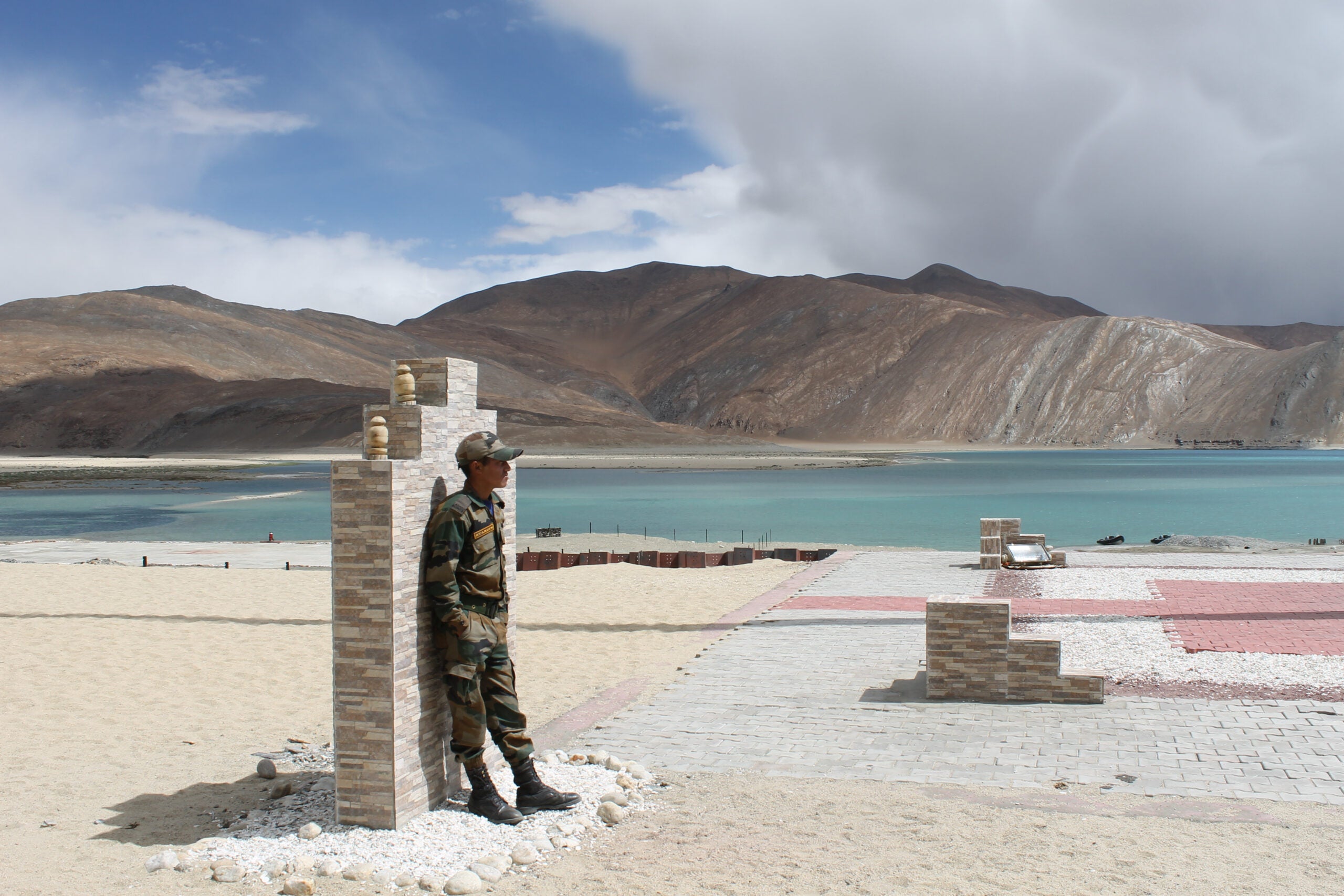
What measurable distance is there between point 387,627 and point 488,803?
1.13 metres

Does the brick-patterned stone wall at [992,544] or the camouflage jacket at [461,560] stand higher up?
the camouflage jacket at [461,560]

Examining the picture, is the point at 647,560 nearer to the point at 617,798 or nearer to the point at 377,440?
the point at 617,798

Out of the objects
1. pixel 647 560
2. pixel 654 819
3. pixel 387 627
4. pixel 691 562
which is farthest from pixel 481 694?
pixel 647 560

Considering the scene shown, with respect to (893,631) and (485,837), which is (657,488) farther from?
(485,837)

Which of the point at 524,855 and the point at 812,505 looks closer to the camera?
the point at 524,855

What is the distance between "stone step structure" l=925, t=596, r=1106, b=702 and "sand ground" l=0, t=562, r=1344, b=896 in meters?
2.17

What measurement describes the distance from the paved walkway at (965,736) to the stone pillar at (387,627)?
187 cm

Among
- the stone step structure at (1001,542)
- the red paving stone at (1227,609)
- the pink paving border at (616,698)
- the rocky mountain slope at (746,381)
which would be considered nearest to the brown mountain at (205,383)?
the rocky mountain slope at (746,381)

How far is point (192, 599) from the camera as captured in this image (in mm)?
14953

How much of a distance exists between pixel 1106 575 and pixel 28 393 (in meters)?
124

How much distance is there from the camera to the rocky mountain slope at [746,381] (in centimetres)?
10694

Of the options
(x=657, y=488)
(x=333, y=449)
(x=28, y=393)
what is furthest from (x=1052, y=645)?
(x=28, y=393)

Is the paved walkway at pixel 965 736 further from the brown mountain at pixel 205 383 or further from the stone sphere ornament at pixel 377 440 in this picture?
the brown mountain at pixel 205 383

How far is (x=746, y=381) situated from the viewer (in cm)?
16450
